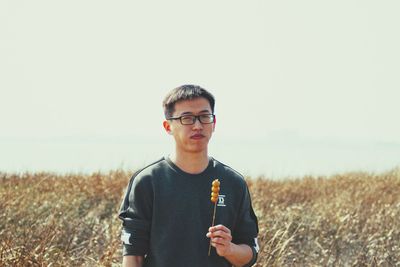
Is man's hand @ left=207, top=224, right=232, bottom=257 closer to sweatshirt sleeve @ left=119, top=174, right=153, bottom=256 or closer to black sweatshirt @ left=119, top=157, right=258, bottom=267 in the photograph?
black sweatshirt @ left=119, top=157, right=258, bottom=267

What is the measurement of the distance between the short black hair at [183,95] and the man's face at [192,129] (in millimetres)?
19

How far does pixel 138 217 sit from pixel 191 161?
1.17 feet

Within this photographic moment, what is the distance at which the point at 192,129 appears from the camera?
2820mm

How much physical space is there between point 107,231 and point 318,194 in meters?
4.93

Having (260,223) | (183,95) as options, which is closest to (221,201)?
(183,95)

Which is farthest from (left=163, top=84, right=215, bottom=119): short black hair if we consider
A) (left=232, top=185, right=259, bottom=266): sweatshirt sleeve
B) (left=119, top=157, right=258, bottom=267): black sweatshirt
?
(left=232, top=185, right=259, bottom=266): sweatshirt sleeve

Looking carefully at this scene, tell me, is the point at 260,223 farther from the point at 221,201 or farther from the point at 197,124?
the point at 197,124

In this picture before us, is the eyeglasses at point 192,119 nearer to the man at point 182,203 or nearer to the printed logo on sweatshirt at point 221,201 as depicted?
the man at point 182,203

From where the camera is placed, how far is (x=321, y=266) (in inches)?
250

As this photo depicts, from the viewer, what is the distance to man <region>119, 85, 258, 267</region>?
282cm

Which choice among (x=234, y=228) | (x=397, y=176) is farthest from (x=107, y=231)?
(x=397, y=176)

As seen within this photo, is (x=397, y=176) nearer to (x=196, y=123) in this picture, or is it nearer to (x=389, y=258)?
(x=389, y=258)

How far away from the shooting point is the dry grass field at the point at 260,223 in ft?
18.0

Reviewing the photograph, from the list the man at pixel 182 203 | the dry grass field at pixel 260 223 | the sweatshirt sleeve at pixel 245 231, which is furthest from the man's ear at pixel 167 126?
the dry grass field at pixel 260 223
